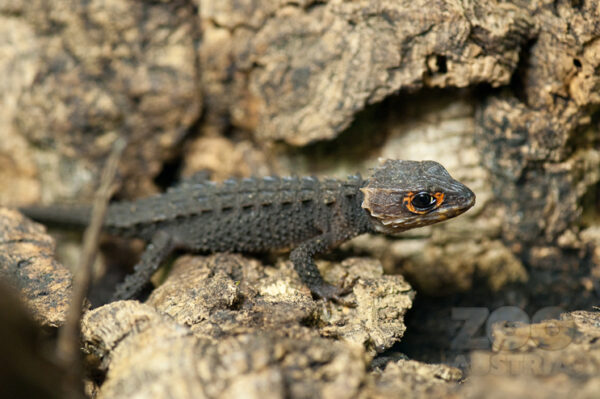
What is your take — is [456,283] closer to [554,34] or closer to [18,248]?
[554,34]

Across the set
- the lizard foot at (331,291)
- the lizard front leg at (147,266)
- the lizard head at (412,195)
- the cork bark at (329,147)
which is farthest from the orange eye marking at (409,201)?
the lizard front leg at (147,266)

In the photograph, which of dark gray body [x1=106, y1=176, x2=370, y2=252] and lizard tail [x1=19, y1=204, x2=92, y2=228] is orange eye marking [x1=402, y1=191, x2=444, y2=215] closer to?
dark gray body [x1=106, y1=176, x2=370, y2=252]

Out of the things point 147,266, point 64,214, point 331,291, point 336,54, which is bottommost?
point 331,291

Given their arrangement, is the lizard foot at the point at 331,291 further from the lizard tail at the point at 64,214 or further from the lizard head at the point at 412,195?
the lizard tail at the point at 64,214

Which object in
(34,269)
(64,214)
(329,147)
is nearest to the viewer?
(34,269)

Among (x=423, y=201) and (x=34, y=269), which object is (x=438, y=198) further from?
(x=34, y=269)

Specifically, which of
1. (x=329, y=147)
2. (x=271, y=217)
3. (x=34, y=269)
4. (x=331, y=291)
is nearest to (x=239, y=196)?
(x=271, y=217)

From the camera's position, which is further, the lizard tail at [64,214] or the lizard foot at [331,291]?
the lizard tail at [64,214]
